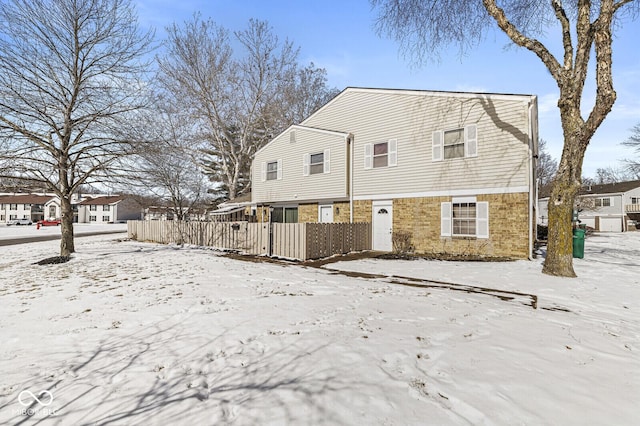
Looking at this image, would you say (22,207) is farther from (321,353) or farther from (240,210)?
(321,353)

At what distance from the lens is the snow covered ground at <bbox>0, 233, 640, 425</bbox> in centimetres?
255

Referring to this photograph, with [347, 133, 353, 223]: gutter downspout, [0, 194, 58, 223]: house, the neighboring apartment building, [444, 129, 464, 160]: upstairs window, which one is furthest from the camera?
[0, 194, 58, 223]: house

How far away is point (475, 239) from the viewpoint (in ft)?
38.3

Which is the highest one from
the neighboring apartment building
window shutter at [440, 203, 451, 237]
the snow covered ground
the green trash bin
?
the neighboring apartment building

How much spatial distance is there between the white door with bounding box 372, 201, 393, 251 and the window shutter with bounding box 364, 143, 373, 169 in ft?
6.02

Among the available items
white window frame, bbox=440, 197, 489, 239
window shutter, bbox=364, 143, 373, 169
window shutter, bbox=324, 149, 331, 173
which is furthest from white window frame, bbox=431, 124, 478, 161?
window shutter, bbox=324, 149, 331, 173

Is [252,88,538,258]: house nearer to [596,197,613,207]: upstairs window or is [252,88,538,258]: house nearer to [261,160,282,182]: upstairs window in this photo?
[261,160,282,182]: upstairs window

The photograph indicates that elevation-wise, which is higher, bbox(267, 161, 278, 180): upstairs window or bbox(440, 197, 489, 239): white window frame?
bbox(267, 161, 278, 180): upstairs window

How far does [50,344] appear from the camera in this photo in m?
4.00

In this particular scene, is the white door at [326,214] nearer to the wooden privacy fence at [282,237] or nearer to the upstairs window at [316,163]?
the upstairs window at [316,163]

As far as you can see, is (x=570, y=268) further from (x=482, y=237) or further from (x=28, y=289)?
(x=28, y=289)

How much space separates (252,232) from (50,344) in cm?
914

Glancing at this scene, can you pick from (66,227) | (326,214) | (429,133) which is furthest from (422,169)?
(66,227)

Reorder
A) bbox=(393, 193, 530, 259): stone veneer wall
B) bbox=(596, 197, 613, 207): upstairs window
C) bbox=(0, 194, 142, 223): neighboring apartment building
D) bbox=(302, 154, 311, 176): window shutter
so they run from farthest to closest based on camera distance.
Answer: bbox=(0, 194, 142, 223): neighboring apartment building → bbox=(596, 197, 613, 207): upstairs window → bbox=(302, 154, 311, 176): window shutter → bbox=(393, 193, 530, 259): stone veneer wall
